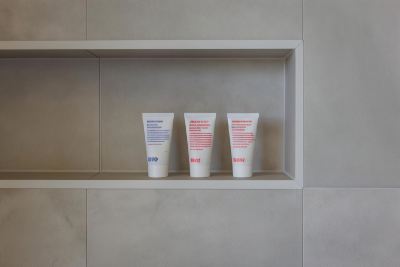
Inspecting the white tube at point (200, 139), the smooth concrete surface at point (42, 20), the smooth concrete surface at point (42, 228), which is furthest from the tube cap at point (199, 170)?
the smooth concrete surface at point (42, 20)

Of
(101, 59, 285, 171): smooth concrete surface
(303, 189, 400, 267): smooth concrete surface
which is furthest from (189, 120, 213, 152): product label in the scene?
(303, 189, 400, 267): smooth concrete surface

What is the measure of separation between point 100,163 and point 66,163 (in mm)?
76

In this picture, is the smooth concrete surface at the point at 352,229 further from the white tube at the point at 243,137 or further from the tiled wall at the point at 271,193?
the white tube at the point at 243,137

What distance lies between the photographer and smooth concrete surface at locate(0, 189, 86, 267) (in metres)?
0.78

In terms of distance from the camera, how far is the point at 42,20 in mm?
786

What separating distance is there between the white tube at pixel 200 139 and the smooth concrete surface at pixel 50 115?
0.78 ft

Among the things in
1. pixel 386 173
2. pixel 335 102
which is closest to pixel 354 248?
pixel 386 173

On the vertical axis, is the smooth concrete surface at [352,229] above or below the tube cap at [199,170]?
below

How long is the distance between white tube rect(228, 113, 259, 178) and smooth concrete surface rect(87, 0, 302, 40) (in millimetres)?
153

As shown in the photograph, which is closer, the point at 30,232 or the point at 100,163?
the point at 30,232

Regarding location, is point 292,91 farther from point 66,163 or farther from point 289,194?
point 66,163

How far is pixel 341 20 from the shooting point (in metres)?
0.77

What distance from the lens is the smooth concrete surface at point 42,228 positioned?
78 cm

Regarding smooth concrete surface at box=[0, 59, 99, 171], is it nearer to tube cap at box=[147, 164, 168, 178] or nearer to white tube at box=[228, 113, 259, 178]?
tube cap at box=[147, 164, 168, 178]
